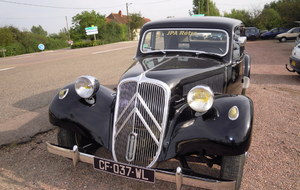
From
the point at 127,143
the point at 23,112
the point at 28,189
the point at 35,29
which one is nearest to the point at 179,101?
the point at 127,143

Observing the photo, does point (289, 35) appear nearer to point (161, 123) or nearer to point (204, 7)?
point (161, 123)

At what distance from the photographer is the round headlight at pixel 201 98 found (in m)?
2.42

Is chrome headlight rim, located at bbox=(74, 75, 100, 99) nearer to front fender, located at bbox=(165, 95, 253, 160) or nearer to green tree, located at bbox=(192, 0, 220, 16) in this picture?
front fender, located at bbox=(165, 95, 253, 160)

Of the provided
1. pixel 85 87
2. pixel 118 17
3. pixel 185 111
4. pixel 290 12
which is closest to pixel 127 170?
pixel 185 111

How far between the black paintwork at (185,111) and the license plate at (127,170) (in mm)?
273

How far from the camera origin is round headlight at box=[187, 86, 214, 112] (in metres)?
2.42

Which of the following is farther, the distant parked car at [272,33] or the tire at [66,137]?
the distant parked car at [272,33]

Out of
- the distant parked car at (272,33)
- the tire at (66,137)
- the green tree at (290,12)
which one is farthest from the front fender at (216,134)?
the green tree at (290,12)

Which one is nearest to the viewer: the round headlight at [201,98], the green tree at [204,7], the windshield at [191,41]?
the round headlight at [201,98]

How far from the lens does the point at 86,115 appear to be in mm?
2908

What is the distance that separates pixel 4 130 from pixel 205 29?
11.8ft

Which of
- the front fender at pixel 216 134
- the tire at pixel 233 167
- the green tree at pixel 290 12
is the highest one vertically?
the green tree at pixel 290 12

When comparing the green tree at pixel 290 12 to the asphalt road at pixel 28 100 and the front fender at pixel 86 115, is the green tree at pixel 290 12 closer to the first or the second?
the asphalt road at pixel 28 100

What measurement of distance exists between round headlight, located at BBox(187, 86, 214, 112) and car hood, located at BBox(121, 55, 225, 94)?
276mm
